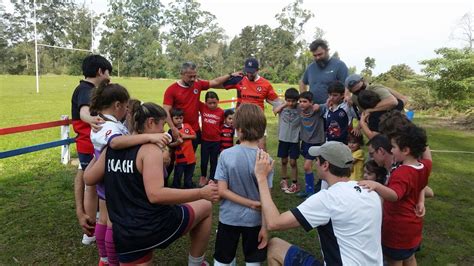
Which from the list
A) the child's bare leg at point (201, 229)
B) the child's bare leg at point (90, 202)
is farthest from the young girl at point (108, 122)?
the child's bare leg at point (201, 229)

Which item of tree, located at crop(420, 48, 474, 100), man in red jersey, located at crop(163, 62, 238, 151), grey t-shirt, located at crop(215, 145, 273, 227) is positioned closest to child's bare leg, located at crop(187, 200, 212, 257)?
grey t-shirt, located at crop(215, 145, 273, 227)

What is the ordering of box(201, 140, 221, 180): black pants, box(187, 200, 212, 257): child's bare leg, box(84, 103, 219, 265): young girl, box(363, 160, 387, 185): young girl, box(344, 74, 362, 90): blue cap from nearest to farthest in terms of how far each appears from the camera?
box(84, 103, 219, 265): young girl
box(187, 200, 212, 257): child's bare leg
box(363, 160, 387, 185): young girl
box(344, 74, 362, 90): blue cap
box(201, 140, 221, 180): black pants

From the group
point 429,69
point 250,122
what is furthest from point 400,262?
point 429,69

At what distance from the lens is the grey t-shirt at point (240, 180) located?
9.00 feet

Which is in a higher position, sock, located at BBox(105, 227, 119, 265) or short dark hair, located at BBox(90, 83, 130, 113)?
short dark hair, located at BBox(90, 83, 130, 113)

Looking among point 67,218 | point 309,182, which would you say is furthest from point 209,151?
point 67,218

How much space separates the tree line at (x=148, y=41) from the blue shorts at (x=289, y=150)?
36.5 metres

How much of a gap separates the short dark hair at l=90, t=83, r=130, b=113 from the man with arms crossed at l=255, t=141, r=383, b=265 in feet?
5.35

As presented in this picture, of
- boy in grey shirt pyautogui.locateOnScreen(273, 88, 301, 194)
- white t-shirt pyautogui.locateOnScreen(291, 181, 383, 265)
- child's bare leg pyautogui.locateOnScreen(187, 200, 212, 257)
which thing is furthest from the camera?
boy in grey shirt pyautogui.locateOnScreen(273, 88, 301, 194)

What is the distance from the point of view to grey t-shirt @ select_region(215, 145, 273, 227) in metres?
2.74

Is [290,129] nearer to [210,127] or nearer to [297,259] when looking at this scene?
[210,127]

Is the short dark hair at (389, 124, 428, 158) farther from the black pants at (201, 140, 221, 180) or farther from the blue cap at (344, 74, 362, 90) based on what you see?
the black pants at (201, 140, 221, 180)

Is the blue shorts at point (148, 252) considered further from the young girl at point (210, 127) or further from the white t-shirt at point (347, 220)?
the young girl at point (210, 127)

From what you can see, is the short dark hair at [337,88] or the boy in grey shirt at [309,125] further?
the boy in grey shirt at [309,125]
